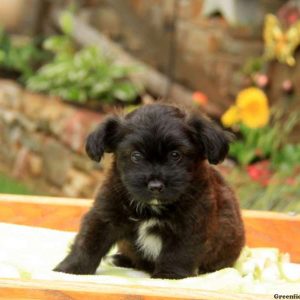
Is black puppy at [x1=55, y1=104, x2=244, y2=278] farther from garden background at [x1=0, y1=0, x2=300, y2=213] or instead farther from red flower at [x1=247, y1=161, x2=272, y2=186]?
red flower at [x1=247, y1=161, x2=272, y2=186]

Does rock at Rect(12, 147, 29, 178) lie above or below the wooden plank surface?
below

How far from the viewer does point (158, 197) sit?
140 inches

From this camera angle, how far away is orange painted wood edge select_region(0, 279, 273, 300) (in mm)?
3049

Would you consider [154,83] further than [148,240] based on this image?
Yes

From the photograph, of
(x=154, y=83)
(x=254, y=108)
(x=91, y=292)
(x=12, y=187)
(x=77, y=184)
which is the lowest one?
(x=12, y=187)

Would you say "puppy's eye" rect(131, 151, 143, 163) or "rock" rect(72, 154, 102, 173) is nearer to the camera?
"puppy's eye" rect(131, 151, 143, 163)

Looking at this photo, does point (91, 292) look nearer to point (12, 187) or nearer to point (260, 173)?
point (260, 173)

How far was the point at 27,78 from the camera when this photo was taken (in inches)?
399

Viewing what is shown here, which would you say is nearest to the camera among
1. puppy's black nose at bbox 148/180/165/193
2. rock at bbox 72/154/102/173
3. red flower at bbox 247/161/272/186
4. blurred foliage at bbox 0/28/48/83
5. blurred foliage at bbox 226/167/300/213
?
puppy's black nose at bbox 148/180/165/193

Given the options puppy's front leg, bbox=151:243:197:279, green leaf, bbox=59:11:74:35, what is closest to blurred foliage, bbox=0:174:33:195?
green leaf, bbox=59:11:74:35

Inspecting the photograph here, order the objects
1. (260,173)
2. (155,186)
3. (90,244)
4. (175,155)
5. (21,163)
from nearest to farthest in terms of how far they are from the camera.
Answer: (155,186) < (175,155) < (90,244) < (260,173) < (21,163)

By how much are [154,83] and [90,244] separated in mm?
5486

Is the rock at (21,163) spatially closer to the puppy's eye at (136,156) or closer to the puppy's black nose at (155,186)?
the puppy's eye at (136,156)

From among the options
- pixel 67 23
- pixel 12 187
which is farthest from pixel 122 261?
pixel 67 23
